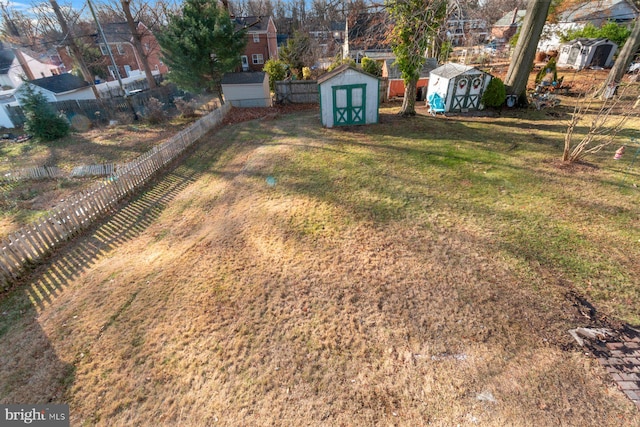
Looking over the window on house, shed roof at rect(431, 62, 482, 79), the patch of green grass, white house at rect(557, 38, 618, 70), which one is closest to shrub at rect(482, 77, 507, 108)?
shed roof at rect(431, 62, 482, 79)

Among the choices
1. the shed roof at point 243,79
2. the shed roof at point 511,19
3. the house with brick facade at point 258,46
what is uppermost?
the shed roof at point 511,19

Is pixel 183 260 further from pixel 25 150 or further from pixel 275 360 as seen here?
pixel 25 150

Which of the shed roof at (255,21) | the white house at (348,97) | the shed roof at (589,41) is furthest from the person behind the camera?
the shed roof at (255,21)

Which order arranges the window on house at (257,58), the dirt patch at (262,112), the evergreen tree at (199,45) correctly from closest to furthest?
the dirt patch at (262,112) → the evergreen tree at (199,45) → the window on house at (257,58)

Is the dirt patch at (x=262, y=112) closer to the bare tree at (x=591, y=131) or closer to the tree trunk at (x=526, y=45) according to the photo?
the tree trunk at (x=526, y=45)

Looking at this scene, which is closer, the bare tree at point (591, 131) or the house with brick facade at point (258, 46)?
the bare tree at point (591, 131)

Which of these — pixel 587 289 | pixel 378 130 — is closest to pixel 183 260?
pixel 587 289

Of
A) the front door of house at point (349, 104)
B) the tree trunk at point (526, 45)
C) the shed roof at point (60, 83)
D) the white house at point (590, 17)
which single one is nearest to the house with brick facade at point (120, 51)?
the shed roof at point (60, 83)
